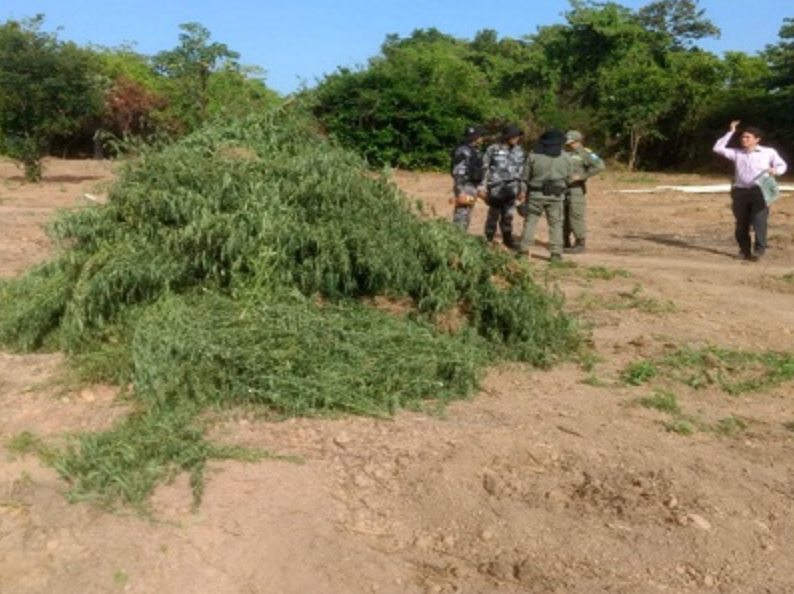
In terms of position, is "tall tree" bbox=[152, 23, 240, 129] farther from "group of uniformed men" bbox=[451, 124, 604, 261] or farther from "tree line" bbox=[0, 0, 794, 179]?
"group of uniformed men" bbox=[451, 124, 604, 261]

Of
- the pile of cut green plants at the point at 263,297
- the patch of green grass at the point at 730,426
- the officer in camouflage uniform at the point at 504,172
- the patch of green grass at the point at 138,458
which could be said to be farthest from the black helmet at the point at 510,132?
the patch of green grass at the point at 138,458

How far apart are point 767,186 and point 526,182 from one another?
239cm

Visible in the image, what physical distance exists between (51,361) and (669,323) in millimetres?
4178

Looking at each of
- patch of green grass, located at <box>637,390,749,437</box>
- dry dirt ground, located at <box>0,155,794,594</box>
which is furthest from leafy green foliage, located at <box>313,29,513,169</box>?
patch of green grass, located at <box>637,390,749,437</box>

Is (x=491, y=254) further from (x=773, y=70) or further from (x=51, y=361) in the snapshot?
(x=773, y=70)

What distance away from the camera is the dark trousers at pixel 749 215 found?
10.8 meters

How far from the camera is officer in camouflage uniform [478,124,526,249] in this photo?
10.8 meters

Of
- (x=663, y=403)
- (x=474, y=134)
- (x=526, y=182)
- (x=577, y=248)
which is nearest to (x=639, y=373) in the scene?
(x=663, y=403)

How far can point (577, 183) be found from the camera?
36.0 feet

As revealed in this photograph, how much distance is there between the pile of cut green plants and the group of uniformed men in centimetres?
351

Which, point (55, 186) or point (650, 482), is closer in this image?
point (650, 482)

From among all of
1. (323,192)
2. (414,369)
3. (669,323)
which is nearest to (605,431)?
→ (414,369)

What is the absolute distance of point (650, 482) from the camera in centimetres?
473

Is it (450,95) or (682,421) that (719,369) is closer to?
(682,421)
